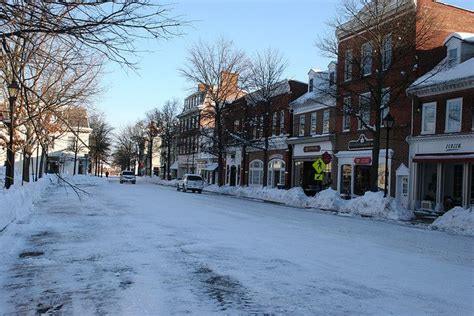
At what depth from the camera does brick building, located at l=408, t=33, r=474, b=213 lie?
25266 millimetres

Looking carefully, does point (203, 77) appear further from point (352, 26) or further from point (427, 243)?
point (427, 243)

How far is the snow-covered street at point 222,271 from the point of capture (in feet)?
21.4

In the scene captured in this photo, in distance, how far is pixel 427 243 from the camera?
14.1 metres

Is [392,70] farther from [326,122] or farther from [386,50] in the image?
[326,122]

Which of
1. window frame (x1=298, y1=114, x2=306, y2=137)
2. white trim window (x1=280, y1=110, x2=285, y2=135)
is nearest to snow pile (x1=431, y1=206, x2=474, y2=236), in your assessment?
window frame (x1=298, y1=114, x2=306, y2=137)

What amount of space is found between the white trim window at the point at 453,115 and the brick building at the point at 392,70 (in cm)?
280

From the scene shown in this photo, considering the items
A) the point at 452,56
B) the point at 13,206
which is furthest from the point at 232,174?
the point at 13,206

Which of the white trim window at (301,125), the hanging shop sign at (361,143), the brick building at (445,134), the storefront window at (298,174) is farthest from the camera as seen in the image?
the white trim window at (301,125)

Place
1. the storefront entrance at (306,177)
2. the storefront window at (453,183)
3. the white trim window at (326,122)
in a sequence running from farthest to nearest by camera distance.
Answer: the storefront entrance at (306,177), the white trim window at (326,122), the storefront window at (453,183)

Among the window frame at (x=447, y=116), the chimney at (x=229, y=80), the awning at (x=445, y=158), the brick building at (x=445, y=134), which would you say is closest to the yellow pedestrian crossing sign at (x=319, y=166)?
the brick building at (x=445, y=134)

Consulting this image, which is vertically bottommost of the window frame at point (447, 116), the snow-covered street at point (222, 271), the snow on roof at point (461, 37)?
the snow-covered street at point (222, 271)

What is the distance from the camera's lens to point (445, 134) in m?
26.2

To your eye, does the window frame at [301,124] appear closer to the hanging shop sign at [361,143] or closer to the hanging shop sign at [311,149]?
the hanging shop sign at [311,149]

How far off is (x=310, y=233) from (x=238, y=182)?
41.3 m
